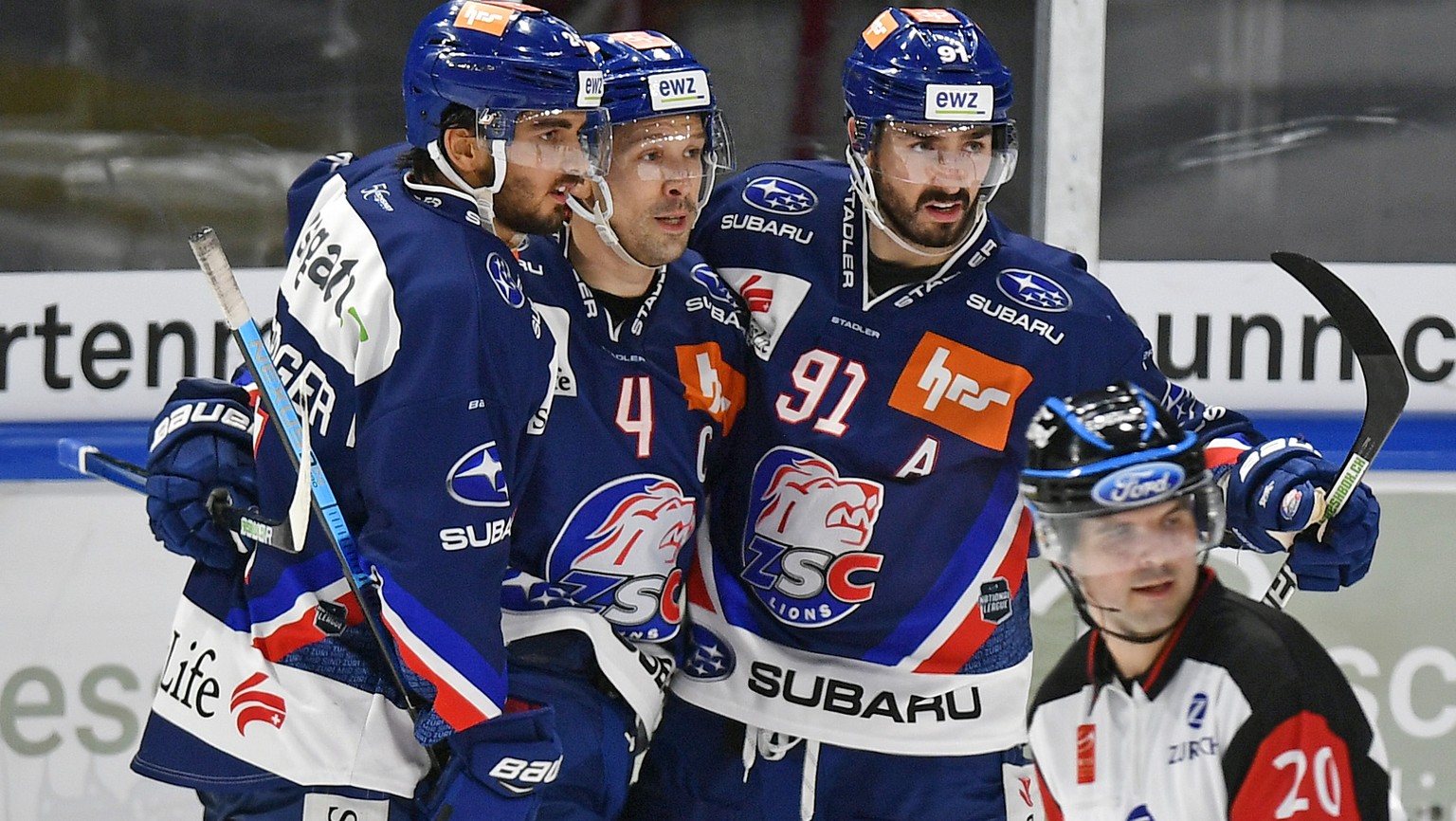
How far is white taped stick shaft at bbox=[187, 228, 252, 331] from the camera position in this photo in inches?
78.8

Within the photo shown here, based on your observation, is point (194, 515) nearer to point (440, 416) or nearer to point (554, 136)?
point (440, 416)

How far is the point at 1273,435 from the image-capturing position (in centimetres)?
335

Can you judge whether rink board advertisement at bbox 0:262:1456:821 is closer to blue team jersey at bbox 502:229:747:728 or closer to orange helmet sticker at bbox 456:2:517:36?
blue team jersey at bbox 502:229:747:728

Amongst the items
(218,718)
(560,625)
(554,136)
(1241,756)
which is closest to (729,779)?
(560,625)

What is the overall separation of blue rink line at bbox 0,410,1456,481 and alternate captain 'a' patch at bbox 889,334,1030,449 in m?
1.15

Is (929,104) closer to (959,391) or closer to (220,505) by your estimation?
(959,391)

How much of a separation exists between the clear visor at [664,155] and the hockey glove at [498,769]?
700 mm

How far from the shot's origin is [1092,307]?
2428 millimetres

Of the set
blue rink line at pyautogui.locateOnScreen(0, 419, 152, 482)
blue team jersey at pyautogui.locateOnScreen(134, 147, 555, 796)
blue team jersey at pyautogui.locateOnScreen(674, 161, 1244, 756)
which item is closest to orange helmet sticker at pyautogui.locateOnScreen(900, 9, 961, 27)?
blue team jersey at pyautogui.locateOnScreen(674, 161, 1244, 756)

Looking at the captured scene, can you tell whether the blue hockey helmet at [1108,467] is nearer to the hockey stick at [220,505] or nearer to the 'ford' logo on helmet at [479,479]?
the 'ford' logo on helmet at [479,479]

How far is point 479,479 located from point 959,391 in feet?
2.33

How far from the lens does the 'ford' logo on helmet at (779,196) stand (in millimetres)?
2553

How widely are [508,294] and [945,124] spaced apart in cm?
64

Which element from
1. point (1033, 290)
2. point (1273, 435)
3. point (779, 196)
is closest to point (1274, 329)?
point (1273, 435)
